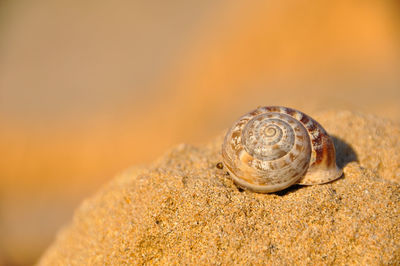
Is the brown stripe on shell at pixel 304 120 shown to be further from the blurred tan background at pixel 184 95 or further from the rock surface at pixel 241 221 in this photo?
the blurred tan background at pixel 184 95

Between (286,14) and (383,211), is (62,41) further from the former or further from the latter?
(383,211)

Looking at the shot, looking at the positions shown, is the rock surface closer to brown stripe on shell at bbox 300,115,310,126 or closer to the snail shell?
the snail shell

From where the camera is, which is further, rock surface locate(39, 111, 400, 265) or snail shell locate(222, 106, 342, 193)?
snail shell locate(222, 106, 342, 193)

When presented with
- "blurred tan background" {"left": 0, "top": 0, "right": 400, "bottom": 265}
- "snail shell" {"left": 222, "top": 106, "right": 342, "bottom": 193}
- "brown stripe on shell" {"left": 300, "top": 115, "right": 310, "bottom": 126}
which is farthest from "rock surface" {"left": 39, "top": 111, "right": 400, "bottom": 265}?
"blurred tan background" {"left": 0, "top": 0, "right": 400, "bottom": 265}

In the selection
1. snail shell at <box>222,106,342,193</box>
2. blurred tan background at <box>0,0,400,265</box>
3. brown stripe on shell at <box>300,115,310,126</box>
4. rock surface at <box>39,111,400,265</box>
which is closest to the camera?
rock surface at <box>39,111,400,265</box>

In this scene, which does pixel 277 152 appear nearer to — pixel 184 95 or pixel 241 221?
pixel 241 221

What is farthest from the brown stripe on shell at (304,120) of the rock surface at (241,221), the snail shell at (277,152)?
the rock surface at (241,221)

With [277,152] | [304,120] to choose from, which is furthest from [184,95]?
[277,152]

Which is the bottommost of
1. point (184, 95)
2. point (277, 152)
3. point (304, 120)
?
point (277, 152)
